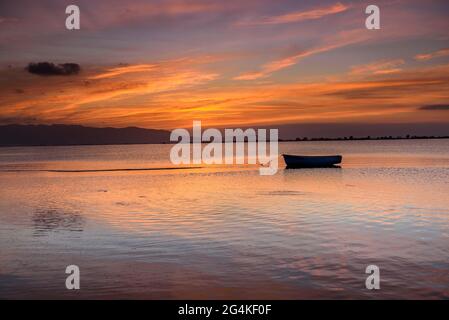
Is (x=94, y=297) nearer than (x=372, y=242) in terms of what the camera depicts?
Yes

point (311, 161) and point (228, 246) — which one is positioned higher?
point (311, 161)

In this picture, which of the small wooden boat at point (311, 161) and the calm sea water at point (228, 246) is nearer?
the calm sea water at point (228, 246)

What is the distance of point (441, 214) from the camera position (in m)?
27.0

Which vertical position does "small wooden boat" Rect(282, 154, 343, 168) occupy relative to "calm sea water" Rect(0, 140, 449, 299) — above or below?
above

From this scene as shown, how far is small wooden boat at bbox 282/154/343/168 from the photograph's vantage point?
2921 inches

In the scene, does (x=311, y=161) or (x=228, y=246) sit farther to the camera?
(x=311, y=161)

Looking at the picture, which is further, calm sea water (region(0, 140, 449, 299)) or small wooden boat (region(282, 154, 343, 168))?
Result: small wooden boat (region(282, 154, 343, 168))

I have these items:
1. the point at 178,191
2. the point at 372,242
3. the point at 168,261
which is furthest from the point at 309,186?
the point at 168,261

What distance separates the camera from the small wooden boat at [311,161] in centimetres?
7419

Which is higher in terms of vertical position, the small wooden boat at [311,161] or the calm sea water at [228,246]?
the small wooden boat at [311,161]

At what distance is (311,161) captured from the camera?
7500cm
